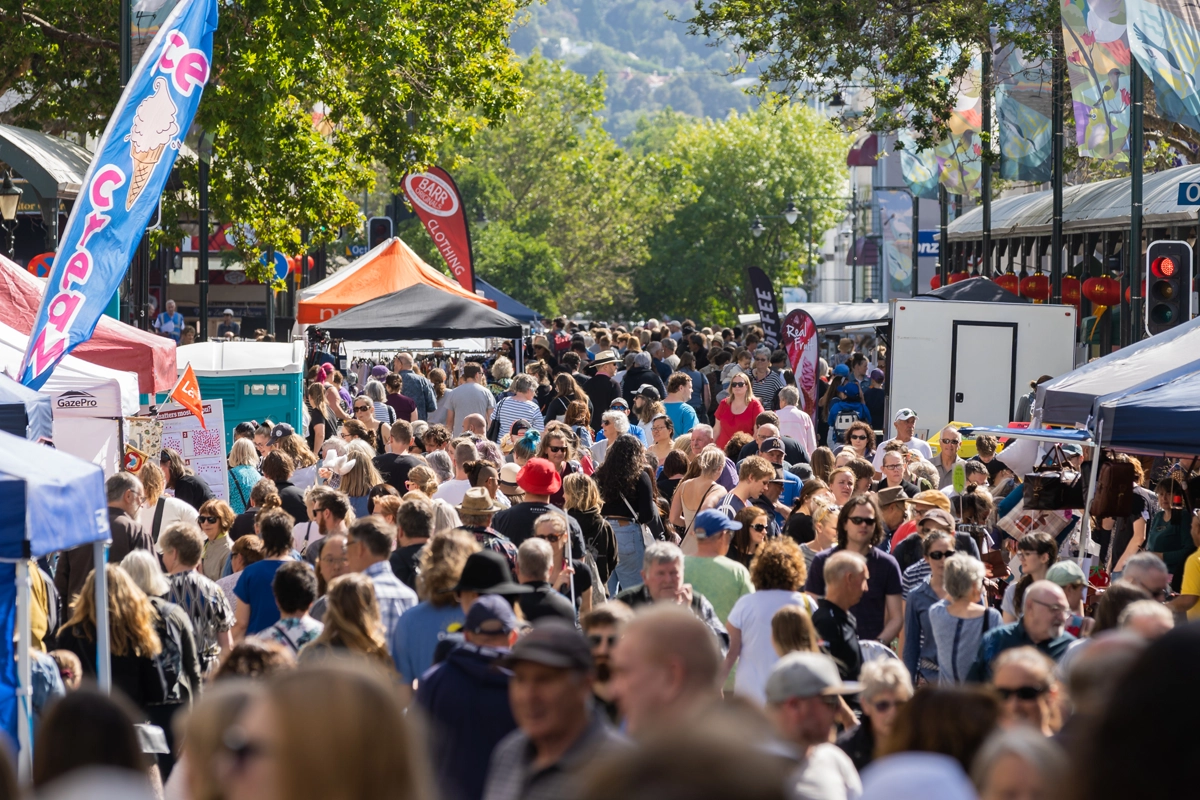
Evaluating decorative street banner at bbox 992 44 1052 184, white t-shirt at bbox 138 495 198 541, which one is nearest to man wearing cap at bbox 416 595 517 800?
white t-shirt at bbox 138 495 198 541

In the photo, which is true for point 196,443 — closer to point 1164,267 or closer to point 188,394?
point 188,394

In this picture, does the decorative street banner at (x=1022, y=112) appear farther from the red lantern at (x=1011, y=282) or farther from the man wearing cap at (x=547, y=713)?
the man wearing cap at (x=547, y=713)

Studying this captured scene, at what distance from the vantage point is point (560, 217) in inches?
2926

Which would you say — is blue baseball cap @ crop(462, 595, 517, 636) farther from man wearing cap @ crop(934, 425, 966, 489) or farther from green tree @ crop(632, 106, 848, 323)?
green tree @ crop(632, 106, 848, 323)

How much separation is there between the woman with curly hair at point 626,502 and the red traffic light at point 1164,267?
692cm

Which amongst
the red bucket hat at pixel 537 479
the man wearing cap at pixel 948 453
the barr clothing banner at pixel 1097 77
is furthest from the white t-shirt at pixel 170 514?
the barr clothing banner at pixel 1097 77

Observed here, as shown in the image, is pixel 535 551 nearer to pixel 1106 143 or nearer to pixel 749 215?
pixel 1106 143

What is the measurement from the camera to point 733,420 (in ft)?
49.8

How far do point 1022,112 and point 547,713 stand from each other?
21.8 meters

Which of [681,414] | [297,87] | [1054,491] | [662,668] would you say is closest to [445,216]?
[297,87]

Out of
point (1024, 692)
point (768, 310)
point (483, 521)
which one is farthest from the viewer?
point (768, 310)

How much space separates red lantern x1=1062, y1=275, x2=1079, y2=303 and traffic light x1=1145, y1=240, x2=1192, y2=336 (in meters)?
11.6

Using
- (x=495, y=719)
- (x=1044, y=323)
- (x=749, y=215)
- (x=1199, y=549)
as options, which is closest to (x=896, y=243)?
(x=749, y=215)

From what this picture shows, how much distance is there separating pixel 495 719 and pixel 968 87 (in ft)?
69.7
